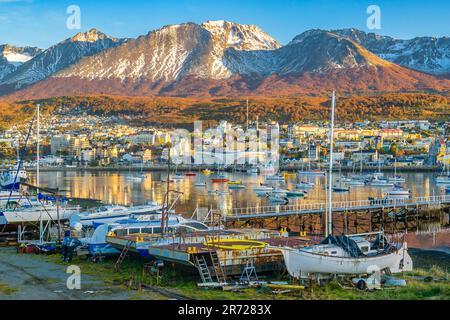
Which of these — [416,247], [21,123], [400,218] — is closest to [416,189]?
[400,218]

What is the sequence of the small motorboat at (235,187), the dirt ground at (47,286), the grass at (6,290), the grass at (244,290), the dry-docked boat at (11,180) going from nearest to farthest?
the dirt ground at (47,286), the grass at (6,290), the grass at (244,290), the dry-docked boat at (11,180), the small motorboat at (235,187)

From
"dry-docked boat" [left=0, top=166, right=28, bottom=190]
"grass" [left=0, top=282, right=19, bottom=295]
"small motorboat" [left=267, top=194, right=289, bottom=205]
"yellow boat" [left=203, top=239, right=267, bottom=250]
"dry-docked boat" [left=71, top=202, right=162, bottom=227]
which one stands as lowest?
"small motorboat" [left=267, top=194, right=289, bottom=205]

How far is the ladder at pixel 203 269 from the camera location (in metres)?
14.4

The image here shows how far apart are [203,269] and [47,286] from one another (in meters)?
3.23

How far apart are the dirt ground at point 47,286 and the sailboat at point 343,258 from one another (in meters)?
3.27

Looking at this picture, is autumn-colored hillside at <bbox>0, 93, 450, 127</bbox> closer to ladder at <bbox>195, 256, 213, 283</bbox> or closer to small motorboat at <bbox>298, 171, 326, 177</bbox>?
small motorboat at <bbox>298, 171, 326, 177</bbox>

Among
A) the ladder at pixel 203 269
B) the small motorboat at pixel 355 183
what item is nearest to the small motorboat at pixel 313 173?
the small motorboat at pixel 355 183

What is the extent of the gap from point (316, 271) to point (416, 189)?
5211 centimetres

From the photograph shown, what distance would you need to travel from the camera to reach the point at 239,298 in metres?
12.8

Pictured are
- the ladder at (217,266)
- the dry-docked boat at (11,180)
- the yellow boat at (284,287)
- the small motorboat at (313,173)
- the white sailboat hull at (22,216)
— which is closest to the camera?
the yellow boat at (284,287)

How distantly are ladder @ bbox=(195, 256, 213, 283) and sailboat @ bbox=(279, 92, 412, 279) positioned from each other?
5.48ft

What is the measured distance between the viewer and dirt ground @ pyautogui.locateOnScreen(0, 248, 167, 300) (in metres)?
12.8

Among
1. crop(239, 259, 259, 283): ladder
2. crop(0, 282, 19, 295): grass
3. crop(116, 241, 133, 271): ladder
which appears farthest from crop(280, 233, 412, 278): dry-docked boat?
crop(0, 282, 19, 295): grass

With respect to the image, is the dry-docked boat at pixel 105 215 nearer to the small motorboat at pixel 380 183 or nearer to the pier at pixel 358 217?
the pier at pixel 358 217
